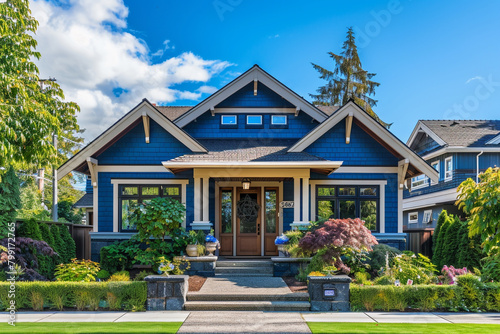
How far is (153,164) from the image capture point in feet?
43.2

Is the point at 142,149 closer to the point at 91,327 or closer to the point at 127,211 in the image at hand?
the point at 127,211

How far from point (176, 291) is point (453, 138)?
17.5 meters

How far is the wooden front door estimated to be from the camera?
13.8 meters

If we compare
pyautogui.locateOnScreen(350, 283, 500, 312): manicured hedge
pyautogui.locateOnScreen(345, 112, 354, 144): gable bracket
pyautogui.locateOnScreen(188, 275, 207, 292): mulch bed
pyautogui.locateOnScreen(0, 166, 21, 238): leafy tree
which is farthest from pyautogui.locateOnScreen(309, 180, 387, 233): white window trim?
pyautogui.locateOnScreen(0, 166, 21, 238): leafy tree

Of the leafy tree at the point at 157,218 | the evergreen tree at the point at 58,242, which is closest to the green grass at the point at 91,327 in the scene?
the leafy tree at the point at 157,218

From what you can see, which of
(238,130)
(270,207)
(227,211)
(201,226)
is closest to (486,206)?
(201,226)

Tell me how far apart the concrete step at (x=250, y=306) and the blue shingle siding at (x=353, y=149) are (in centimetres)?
599

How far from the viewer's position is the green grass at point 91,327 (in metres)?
6.44

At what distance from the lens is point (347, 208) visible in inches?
525

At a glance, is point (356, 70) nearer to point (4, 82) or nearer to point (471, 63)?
point (471, 63)

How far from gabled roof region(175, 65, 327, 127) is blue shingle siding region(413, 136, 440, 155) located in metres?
10.7

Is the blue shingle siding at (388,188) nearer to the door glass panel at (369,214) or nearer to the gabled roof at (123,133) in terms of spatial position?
the door glass panel at (369,214)

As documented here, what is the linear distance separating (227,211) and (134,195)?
310 cm

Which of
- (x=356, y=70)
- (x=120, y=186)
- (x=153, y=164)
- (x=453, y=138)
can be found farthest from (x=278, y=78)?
(x=356, y=70)
